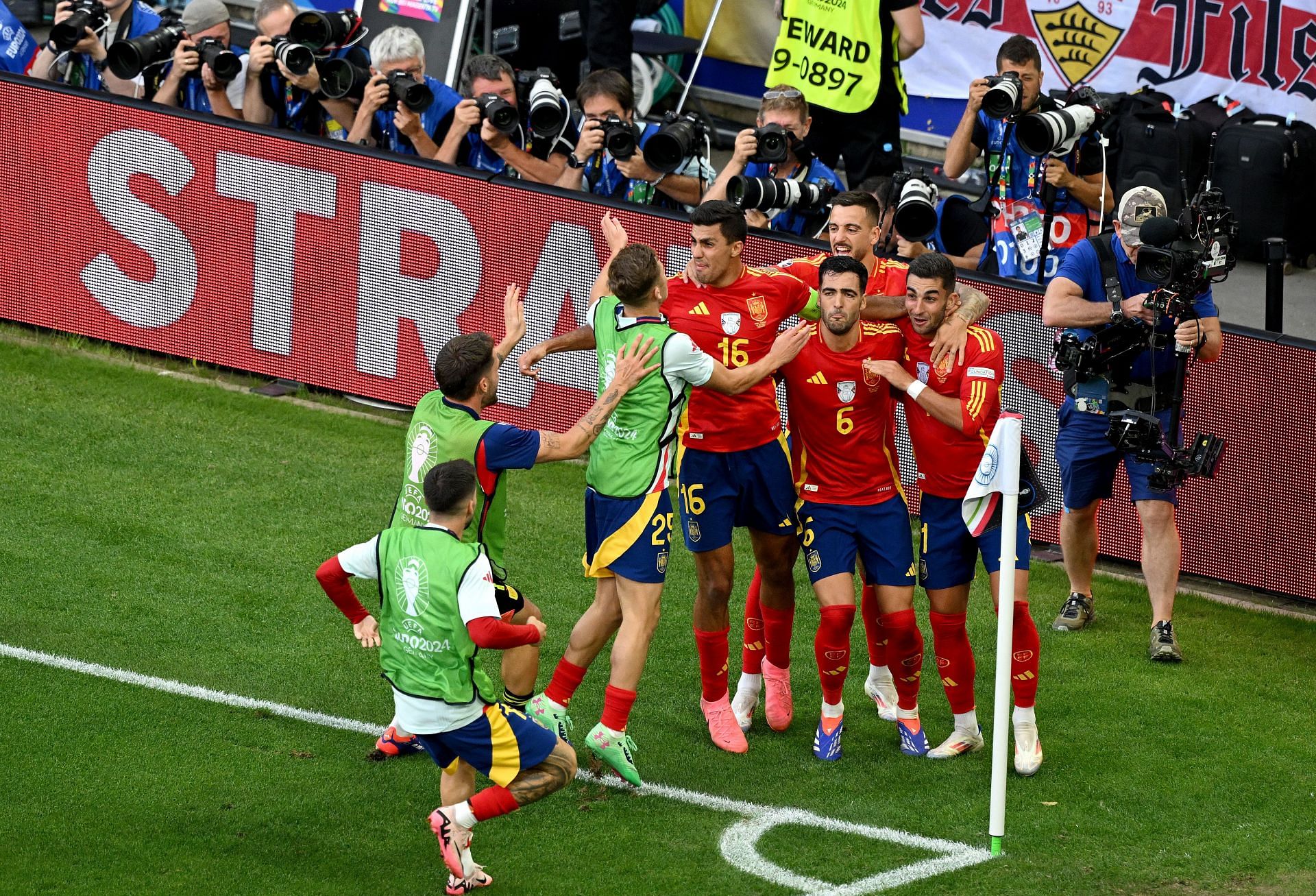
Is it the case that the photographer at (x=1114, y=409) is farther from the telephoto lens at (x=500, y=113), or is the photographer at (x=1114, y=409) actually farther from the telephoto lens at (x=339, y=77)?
the telephoto lens at (x=339, y=77)

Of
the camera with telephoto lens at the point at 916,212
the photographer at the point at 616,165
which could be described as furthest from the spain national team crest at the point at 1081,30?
the camera with telephoto lens at the point at 916,212

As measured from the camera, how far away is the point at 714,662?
24.9ft

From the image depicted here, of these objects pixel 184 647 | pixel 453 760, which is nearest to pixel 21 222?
pixel 184 647

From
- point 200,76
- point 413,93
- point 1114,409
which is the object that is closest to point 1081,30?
point 413,93

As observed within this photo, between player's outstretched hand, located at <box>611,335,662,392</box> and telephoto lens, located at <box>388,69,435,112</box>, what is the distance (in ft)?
15.5

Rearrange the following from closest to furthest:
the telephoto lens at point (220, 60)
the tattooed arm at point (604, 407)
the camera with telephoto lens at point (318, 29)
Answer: the tattooed arm at point (604, 407) < the camera with telephoto lens at point (318, 29) < the telephoto lens at point (220, 60)

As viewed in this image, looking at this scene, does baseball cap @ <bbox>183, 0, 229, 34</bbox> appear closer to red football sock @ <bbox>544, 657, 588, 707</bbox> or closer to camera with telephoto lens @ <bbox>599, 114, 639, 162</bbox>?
camera with telephoto lens @ <bbox>599, 114, 639, 162</bbox>

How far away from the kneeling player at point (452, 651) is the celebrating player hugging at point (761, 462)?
656 millimetres

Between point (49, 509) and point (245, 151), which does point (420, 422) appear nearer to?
point (49, 509)

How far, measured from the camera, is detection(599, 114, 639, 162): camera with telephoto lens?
10.4m

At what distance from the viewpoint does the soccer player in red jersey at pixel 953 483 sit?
7203 millimetres

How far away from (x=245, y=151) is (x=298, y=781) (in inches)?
230

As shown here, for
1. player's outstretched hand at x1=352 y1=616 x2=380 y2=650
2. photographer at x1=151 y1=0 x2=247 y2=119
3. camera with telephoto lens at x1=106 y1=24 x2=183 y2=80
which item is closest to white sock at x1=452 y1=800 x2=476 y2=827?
player's outstretched hand at x1=352 y1=616 x2=380 y2=650

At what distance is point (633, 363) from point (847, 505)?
46.9 inches
